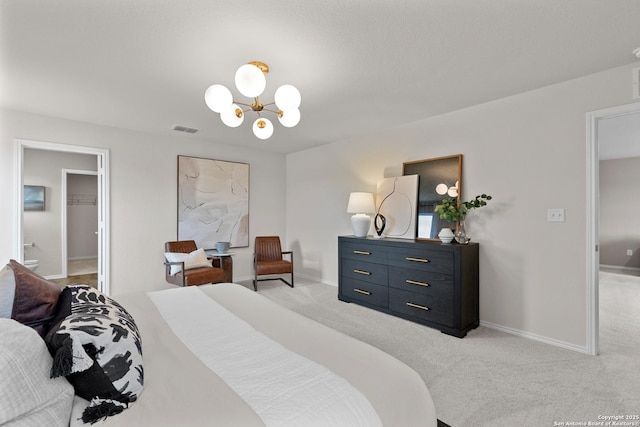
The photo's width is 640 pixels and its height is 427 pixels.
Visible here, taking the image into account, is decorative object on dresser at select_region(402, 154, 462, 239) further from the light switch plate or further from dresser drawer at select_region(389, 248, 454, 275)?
the light switch plate

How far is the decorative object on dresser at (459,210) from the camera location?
3.25m

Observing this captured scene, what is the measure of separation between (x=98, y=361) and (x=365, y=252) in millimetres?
3244

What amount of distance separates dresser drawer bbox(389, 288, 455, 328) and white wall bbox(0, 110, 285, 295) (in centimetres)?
345

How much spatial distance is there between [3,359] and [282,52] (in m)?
2.24

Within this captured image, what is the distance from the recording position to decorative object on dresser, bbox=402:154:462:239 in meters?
3.58

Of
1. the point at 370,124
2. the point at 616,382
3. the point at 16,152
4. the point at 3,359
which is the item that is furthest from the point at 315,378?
the point at 16,152

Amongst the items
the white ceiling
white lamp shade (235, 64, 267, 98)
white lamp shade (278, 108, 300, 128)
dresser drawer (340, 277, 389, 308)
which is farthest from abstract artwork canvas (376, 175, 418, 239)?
white lamp shade (235, 64, 267, 98)

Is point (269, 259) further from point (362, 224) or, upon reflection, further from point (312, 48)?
point (312, 48)

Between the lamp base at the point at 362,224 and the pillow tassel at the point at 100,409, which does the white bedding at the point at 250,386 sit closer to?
the pillow tassel at the point at 100,409

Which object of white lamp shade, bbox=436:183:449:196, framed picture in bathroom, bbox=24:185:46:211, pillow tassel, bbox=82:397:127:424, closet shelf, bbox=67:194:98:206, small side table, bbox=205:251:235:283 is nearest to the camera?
pillow tassel, bbox=82:397:127:424

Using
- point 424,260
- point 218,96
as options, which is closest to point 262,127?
point 218,96

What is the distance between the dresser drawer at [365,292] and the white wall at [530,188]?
108 centimetres

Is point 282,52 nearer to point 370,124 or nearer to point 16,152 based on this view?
point 370,124

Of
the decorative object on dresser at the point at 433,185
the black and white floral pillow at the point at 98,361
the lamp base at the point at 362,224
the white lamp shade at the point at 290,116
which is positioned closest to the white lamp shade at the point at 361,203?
the lamp base at the point at 362,224
